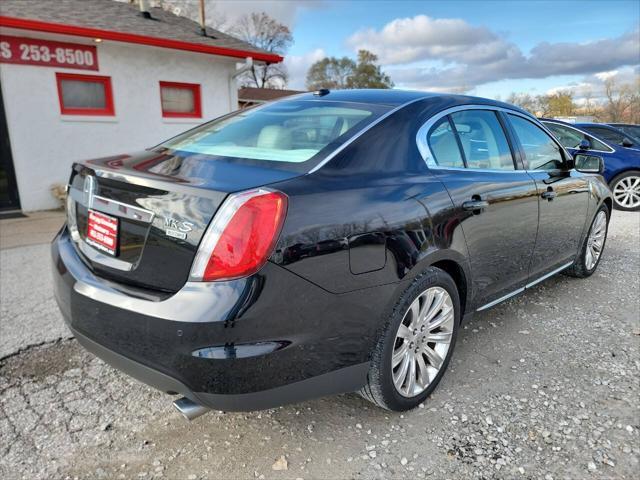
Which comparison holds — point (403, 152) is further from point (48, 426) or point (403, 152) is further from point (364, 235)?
point (48, 426)

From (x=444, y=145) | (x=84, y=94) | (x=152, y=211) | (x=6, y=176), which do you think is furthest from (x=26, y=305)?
(x=84, y=94)

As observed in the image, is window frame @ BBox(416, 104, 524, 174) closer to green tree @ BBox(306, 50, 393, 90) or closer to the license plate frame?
the license plate frame

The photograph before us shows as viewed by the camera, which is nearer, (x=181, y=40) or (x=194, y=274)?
(x=194, y=274)

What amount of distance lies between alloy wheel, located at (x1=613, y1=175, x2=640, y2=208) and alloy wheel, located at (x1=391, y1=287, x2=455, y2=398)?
26.1 feet

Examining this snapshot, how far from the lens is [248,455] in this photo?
2.13m

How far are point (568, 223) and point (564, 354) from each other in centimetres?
120

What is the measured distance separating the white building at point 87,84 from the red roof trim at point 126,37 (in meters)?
0.02

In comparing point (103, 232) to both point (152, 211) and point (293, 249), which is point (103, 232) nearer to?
point (152, 211)

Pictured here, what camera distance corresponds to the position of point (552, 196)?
11.3 ft

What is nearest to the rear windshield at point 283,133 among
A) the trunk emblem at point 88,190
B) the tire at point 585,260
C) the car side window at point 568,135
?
the trunk emblem at point 88,190

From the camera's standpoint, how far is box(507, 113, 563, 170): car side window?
340 cm

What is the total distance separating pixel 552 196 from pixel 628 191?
666cm

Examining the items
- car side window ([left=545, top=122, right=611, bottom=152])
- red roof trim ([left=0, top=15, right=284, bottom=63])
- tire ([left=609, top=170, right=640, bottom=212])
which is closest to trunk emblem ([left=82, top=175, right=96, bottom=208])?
red roof trim ([left=0, top=15, right=284, bottom=63])

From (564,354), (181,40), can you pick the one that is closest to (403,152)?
(564,354)
